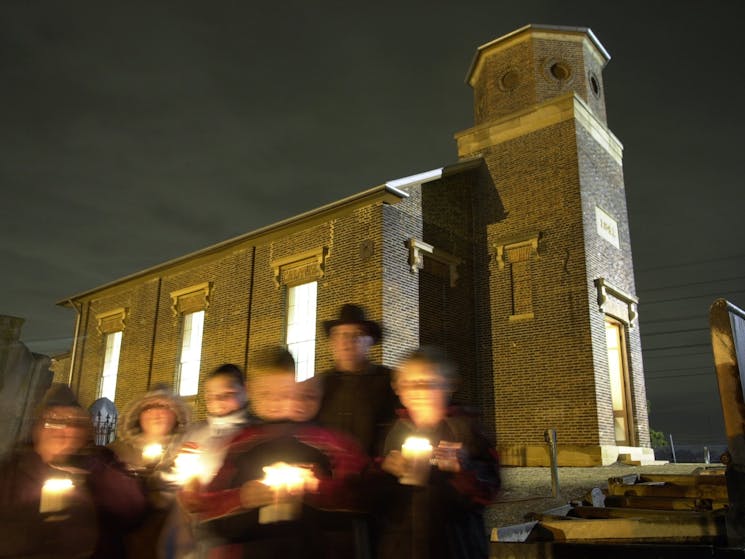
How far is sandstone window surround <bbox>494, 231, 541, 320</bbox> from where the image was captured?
47.6ft

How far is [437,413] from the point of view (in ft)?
10.3

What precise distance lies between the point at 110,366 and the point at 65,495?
62.7 feet

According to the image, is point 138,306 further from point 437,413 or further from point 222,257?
point 437,413

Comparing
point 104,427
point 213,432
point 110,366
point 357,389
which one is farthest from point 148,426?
point 110,366

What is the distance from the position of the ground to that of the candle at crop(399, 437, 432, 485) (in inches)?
118

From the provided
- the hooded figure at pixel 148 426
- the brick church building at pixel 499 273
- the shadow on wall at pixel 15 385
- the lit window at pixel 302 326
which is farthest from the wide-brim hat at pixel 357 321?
the lit window at pixel 302 326

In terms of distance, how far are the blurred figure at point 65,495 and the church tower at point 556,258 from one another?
11.2 metres

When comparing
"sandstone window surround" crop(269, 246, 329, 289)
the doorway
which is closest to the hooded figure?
"sandstone window surround" crop(269, 246, 329, 289)

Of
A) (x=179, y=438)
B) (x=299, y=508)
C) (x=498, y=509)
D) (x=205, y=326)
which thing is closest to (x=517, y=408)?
Result: (x=498, y=509)

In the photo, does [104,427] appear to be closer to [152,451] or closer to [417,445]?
[152,451]

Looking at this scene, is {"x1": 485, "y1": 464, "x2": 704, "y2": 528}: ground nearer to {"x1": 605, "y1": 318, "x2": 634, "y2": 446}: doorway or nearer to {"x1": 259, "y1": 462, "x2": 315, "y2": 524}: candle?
{"x1": 605, "y1": 318, "x2": 634, "y2": 446}: doorway

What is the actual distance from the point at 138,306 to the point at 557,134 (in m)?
14.5

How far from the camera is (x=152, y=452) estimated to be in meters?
4.33

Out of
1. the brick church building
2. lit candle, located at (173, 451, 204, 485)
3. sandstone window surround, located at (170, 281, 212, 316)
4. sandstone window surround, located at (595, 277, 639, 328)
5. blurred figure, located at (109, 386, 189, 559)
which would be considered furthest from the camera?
sandstone window surround, located at (170, 281, 212, 316)
